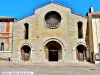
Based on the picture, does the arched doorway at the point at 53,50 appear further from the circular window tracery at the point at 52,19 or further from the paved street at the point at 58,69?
the paved street at the point at 58,69

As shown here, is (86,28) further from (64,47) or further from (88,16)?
(64,47)

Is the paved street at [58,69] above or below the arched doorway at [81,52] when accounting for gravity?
below

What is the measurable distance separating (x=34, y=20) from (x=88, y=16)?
26.7 feet

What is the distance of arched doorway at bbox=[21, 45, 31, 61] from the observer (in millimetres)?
36481

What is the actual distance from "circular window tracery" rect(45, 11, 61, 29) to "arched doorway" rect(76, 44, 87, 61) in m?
4.90

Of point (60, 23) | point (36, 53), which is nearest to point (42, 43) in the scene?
point (36, 53)

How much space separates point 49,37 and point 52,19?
315 centimetres

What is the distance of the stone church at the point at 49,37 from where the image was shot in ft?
117

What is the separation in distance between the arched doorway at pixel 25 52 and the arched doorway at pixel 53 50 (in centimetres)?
280

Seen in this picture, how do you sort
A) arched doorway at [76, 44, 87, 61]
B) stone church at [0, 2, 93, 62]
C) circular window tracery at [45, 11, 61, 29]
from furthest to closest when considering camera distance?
1. circular window tracery at [45, 11, 61, 29]
2. arched doorway at [76, 44, 87, 61]
3. stone church at [0, 2, 93, 62]

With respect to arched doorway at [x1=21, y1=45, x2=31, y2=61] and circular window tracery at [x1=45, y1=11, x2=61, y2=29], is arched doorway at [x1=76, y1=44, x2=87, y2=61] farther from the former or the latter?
arched doorway at [x1=21, y1=45, x2=31, y2=61]

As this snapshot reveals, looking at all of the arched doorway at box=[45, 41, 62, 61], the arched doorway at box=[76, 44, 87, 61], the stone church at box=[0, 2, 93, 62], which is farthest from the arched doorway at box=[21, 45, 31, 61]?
the arched doorway at box=[76, 44, 87, 61]

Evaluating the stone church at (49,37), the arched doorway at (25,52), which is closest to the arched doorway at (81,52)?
the stone church at (49,37)

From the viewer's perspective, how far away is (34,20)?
3684 cm
